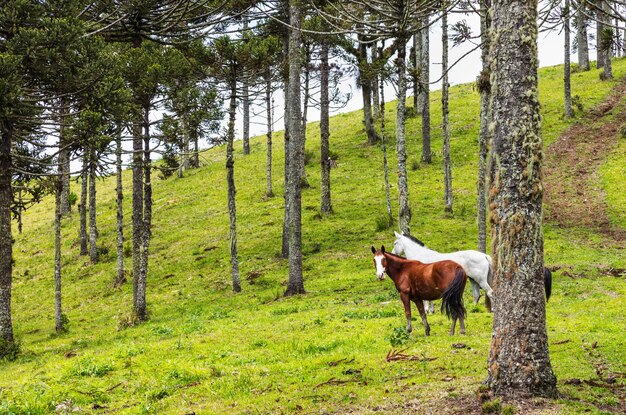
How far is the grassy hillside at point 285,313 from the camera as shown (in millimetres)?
9508

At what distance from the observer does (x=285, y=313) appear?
1917 centimetres

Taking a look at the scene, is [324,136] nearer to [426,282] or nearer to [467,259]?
[467,259]

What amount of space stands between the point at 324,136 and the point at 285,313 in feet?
60.3

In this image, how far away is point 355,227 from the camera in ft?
103

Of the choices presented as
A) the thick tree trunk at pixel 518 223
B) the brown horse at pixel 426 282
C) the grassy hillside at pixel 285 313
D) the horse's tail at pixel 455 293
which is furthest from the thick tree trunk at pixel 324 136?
the thick tree trunk at pixel 518 223

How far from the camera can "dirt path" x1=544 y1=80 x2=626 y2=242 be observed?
95.5 ft

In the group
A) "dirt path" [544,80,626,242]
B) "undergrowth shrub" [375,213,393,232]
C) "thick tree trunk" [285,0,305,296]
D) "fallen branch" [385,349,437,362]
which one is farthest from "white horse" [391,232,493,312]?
"undergrowth shrub" [375,213,393,232]

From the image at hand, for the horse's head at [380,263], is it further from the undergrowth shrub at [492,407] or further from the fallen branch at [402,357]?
the undergrowth shrub at [492,407]

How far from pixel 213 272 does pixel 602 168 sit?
26.1 metres

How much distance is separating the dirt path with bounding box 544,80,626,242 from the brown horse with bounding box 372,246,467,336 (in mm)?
17166

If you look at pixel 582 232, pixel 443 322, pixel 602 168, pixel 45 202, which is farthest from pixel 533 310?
pixel 45 202

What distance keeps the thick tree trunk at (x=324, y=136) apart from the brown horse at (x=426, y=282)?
20324 millimetres

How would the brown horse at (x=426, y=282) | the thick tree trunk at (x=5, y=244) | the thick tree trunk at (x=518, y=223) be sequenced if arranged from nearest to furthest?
the thick tree trunk at (x=518, y=223) < the brown horse at (x=426, y=282) < the thick tree trunk at (x=5, y=244)

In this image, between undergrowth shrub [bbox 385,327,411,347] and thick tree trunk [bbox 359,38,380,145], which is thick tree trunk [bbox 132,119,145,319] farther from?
thick tree trunk [bbox 359,38,380,145]
